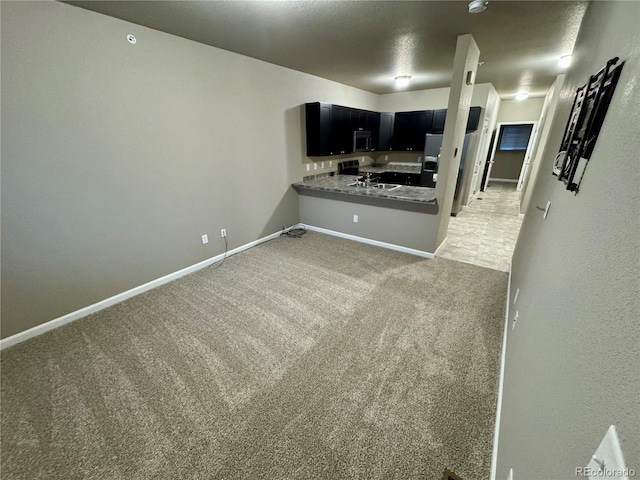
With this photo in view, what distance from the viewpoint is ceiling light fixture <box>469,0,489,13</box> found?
6.23 feet

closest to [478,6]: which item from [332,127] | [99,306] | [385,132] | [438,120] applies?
[332,127]

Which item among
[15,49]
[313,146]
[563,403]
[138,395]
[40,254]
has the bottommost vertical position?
[138,395]

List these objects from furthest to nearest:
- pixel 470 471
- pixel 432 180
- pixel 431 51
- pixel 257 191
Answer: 1. pixel 432 180
2. pixel 257 191
3. pixel 431 51
4. pixel 470 471

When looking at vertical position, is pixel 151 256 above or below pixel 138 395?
above

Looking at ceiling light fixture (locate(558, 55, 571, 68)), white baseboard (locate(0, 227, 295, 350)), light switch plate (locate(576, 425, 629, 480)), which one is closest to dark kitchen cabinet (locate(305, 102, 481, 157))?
ceiling light fixture (locate(558, 55, 571, 68))

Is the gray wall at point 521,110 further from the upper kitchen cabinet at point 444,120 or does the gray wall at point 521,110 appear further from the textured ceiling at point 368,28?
the textured ceiling at point 368,28

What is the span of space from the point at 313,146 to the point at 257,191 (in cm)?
129

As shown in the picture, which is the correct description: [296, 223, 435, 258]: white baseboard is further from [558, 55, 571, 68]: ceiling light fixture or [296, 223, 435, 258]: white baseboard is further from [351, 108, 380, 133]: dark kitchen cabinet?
[558, 55, 571, 68]: ceiling light fixture

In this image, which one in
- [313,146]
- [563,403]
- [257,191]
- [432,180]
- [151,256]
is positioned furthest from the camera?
[432,180]

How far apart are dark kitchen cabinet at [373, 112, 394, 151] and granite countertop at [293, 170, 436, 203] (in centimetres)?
159

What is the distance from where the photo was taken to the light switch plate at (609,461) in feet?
1.25

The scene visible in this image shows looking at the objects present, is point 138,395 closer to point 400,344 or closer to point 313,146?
point 400,344

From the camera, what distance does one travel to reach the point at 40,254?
2152mm

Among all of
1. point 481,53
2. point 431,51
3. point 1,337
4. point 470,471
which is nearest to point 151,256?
point 1,337
